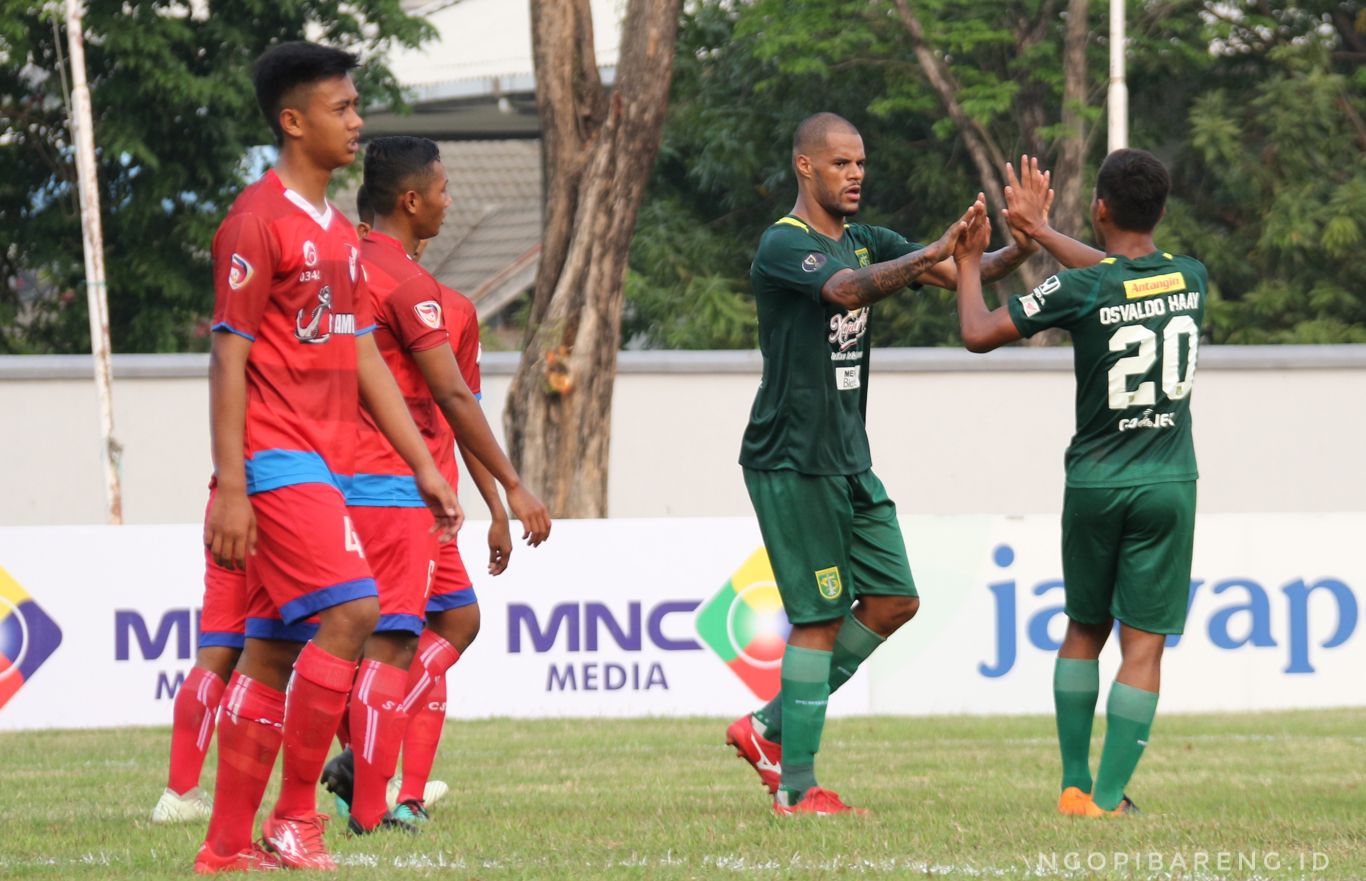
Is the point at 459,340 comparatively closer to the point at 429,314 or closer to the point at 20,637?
the point at 429,314

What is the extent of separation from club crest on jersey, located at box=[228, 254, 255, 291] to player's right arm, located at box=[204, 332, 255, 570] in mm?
131

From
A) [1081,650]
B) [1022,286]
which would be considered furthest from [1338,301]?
[1081,650]

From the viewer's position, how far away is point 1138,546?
6348 mm

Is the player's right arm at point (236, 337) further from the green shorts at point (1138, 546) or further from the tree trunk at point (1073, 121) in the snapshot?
the tree trunk at point (1073, 121)

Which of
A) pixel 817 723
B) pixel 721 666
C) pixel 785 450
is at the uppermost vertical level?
pixel 785 450

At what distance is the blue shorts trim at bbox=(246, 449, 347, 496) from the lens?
5.00 metres

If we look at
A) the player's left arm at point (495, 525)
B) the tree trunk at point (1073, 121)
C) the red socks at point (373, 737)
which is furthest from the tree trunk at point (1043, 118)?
the red socks at point (373, 737)

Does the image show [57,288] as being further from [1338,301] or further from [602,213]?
[1338,301]

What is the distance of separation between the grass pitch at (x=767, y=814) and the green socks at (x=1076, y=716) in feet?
0.72

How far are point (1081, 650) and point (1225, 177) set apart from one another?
2303cm

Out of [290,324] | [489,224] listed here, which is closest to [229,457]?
[290,324]

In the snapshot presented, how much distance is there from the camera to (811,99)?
30688 millimetres

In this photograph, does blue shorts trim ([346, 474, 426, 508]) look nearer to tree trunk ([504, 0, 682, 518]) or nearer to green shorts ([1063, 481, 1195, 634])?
green shorts ([1063, 481, 1195, 634])

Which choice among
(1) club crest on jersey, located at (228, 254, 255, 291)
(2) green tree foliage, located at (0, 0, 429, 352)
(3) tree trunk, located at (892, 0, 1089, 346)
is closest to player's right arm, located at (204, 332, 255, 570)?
(1) club crest on jersey, located at (228, 254, 255, 291)
